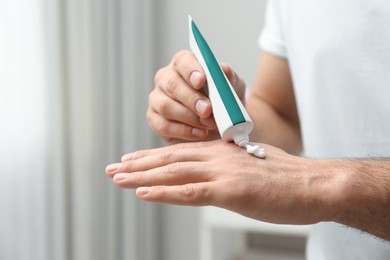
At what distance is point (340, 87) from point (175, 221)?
1.70 metres

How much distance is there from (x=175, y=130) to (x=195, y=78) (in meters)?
0.10

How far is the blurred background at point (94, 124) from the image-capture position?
143 centimetres

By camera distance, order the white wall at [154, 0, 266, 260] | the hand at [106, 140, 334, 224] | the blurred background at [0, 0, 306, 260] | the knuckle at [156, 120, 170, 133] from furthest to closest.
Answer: the white wall at [154, 0, 266, 260]
the blurred background at [0, 0, 306, 260]
the knuckle at [156, 120, 170, 133]
the hand at [106, 140, 334, 224]

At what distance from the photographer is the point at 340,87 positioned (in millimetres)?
883

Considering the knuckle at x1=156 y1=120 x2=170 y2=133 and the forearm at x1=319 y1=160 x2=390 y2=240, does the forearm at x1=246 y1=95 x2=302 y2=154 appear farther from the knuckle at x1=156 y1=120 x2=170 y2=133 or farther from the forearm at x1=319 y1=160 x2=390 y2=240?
the forearm at x1=319 y1=160 x2=390 y2=240

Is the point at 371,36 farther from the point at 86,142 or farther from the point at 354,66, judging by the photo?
the point at 86,142

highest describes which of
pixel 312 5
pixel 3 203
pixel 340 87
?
pixel 312 5

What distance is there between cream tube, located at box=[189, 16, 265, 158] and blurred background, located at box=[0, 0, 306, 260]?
81 cm

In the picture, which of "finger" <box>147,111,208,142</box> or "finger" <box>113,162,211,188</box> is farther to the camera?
"finger" <box>147,111,208,142</box>

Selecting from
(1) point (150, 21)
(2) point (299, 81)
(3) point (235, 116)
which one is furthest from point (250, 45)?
(3) point (235, 116)

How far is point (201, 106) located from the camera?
28.9 inches

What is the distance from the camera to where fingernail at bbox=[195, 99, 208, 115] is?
73 cm

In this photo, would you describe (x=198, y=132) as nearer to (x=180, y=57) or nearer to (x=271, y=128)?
(x=180, y=57)

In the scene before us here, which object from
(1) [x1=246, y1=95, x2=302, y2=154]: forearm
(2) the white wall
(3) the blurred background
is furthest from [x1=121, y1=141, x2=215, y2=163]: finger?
(2) the white wall
